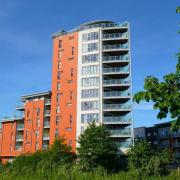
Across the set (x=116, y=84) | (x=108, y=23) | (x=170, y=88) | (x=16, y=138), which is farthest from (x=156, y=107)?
(x=16, y=138)

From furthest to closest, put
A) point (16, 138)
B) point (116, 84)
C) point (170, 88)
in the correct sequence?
point (16, 138)
point (116, 84)
point (170, 88)

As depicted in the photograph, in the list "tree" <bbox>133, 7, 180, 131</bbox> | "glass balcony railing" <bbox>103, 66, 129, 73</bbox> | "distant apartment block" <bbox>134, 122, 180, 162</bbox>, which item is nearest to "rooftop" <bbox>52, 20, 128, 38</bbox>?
"glass balcony railing" <bbox>103, 66, 129, 73</bbox>

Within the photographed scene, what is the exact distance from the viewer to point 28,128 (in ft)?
291

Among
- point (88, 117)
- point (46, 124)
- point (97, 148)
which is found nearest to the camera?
point (97, 148)

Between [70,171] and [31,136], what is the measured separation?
7978 centimetres

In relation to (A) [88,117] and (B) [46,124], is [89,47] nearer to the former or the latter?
(A) [88,117]

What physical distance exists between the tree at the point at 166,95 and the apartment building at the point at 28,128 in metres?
77.8

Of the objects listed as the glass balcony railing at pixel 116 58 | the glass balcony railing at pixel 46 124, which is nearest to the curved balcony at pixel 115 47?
the glass balcony railing at pixel 116 58

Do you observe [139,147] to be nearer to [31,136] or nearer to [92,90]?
[92,90]

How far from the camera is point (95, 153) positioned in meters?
64.0

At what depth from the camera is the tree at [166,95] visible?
7.91 metres

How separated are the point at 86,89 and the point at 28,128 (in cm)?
1886

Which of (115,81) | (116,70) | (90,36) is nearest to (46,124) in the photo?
(115,81)

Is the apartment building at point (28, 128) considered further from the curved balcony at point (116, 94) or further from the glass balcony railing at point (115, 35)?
the glass balcony railing at point (115, 35)
